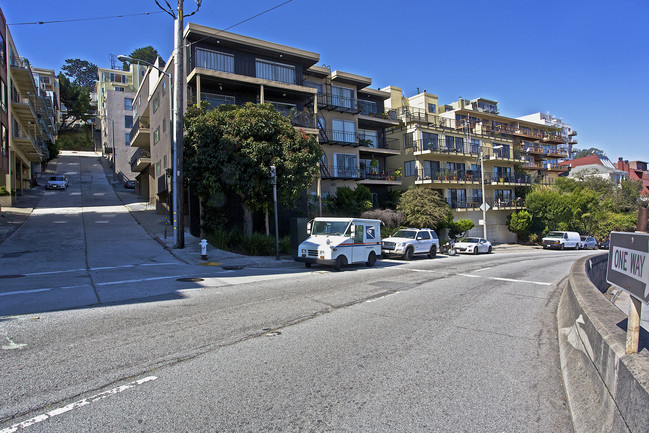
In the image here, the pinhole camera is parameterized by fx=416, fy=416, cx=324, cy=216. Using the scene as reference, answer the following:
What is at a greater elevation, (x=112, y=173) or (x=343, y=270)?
(x=112, y=173)

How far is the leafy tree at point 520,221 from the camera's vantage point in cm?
4284

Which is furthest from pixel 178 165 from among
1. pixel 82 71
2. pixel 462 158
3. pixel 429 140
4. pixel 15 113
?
pixel 82 71

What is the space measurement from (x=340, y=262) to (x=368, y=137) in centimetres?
2289

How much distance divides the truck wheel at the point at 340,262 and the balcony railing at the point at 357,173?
14598 mm

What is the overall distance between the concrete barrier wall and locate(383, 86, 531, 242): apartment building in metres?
33.1

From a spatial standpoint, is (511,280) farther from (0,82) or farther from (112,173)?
(112,173)

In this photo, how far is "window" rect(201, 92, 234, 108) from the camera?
992 inches

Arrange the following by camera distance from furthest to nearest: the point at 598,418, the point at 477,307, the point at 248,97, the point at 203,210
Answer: the point at 248,97, the point at 203,210, the point at 477,307, the point at 598,418

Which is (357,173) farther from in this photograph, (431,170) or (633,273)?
(633,273)

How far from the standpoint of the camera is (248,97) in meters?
26.5

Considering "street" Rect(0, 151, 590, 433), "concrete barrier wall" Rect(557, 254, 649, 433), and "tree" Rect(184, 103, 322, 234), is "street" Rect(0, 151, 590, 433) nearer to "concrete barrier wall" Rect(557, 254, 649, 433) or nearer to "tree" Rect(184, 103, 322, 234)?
"concrete barrier wall" Rect(557, 254, 649, 433)

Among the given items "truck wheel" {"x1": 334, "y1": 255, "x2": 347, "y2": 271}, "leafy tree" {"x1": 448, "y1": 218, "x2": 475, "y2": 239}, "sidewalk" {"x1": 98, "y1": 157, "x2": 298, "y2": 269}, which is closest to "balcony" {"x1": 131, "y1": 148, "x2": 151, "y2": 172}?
"sidewalk" {"x1": 98, "y1": 157, "x2": 298, "y2": 269}

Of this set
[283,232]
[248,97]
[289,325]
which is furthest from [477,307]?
[248,97]

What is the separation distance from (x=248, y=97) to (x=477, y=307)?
2160cm
